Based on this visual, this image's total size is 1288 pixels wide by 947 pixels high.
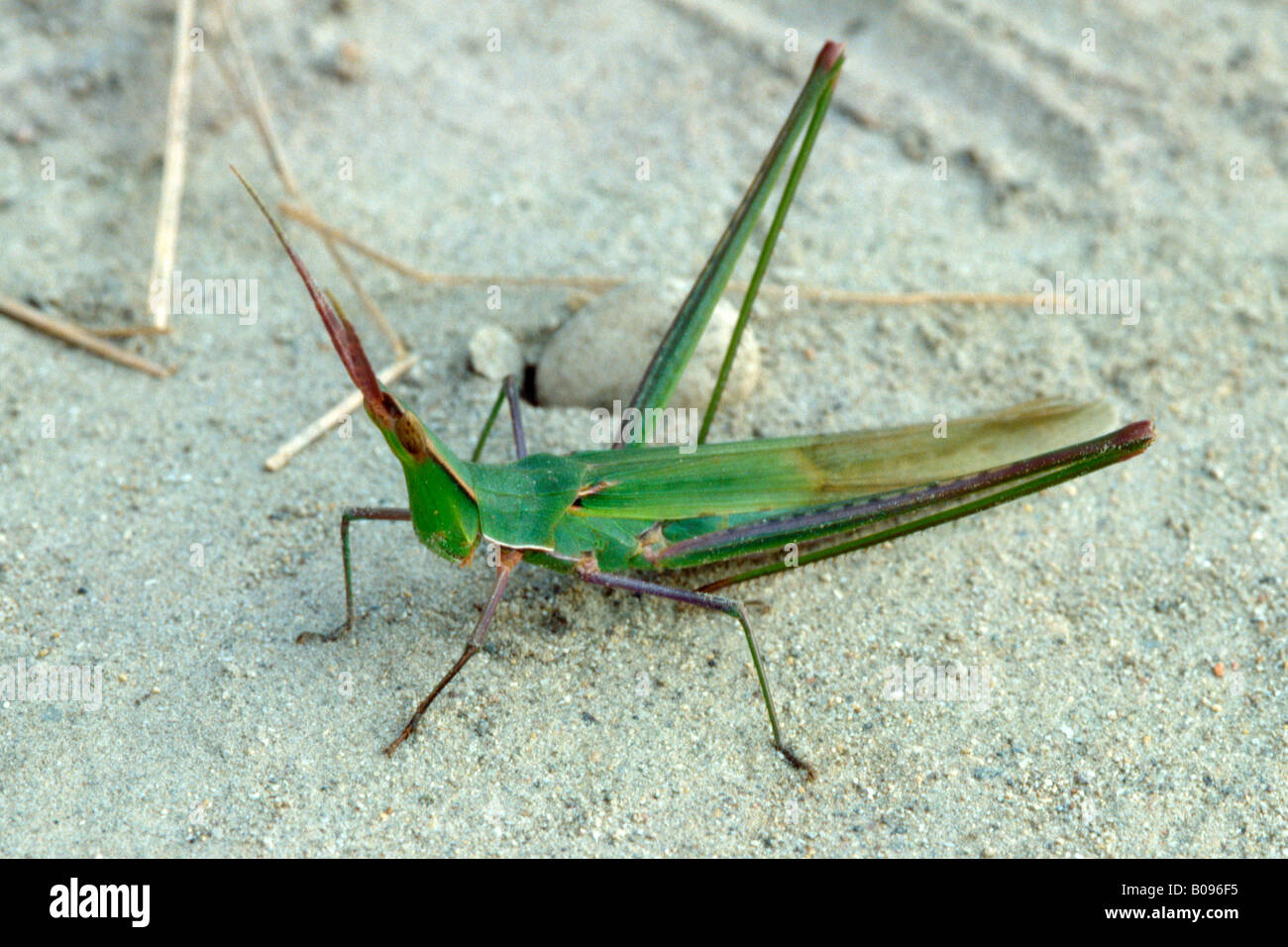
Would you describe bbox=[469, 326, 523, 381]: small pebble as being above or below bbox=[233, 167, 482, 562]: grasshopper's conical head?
above

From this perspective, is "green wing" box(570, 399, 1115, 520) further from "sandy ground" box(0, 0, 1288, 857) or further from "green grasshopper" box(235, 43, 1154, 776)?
"sandy ground" box(0, 0, 1288, 857)

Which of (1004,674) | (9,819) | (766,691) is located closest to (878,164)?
(1004,674)

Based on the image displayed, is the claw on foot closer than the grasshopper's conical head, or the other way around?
the grasshopper's conical head

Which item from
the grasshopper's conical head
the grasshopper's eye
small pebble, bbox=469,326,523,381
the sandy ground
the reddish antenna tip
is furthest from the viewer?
small pebble, bbox=469,326,523,381

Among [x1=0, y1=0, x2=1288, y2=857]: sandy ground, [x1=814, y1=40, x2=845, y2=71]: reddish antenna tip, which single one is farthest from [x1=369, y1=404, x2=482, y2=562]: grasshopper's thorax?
[x1=814, y1=40, x2=845, y2=71]: reddish antenna tip

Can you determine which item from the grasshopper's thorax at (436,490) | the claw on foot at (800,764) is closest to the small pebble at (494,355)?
the grasshopper's thorax at (436,490)

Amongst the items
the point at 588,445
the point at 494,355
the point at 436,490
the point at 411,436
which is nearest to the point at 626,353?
the point at 588,445

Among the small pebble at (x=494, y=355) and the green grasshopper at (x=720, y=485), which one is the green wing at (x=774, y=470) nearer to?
the green grasshopper at (x=720, y=485)

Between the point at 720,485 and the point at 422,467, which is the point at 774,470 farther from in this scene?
the point at 422,467
